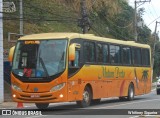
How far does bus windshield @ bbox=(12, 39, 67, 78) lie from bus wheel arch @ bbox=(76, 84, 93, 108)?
2325mm

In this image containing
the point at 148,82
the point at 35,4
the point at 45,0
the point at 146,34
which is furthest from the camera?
the point at 146,34

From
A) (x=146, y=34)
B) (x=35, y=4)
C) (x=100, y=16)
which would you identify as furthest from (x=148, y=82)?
(x=146, y=34)

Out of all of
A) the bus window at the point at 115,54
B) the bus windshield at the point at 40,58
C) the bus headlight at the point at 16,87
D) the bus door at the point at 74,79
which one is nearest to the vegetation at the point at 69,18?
the bus window at the point at 115,54

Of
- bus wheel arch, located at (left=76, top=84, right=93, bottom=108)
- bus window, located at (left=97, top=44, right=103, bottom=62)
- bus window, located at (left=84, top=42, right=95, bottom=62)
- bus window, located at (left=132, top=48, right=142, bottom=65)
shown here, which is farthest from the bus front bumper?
bus window, located at (left=132, top=48, right=142, bottom=65)

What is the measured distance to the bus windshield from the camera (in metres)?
18.7

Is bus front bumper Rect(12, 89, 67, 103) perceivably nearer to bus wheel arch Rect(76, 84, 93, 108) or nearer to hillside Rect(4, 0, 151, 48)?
bus wheel arch Rect(76, 84, 93, 108)

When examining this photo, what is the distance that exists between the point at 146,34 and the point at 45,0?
26579 mm

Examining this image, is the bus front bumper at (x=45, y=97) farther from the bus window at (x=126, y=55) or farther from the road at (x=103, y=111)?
the bus window at (x=126, y=55)

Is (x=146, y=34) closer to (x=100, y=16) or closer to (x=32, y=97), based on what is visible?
(x=100, y=16)

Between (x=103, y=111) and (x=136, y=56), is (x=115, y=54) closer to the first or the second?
(x=136, y=56)

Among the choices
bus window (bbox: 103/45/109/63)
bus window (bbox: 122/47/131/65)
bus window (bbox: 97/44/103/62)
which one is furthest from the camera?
bus window (bbox: 122/47/131/65)

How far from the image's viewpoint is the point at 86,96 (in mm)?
20688

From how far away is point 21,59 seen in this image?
1931 centimetres

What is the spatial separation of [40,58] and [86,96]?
313 centimetres
